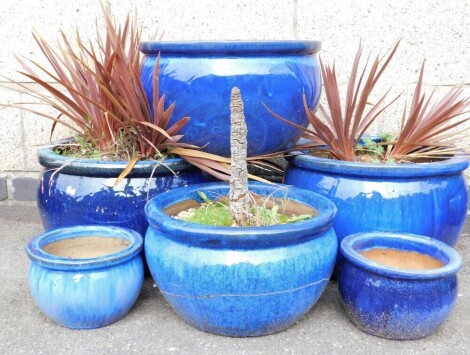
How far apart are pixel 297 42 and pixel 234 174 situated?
0.70m

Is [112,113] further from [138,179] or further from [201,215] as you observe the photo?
[201,215]

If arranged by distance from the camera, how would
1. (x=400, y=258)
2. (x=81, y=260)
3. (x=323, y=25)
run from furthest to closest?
(x=323, y=25) → (x=400, y=258) → (x=81, y=260)

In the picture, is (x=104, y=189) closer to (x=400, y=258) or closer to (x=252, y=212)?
(x=252, y=212)

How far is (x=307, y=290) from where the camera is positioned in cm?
191

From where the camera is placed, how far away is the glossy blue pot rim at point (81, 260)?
6.31ft

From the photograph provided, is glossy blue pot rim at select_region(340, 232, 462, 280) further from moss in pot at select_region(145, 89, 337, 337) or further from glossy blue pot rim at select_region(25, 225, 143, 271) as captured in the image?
glossy blue pot rim at select_region(25, 225, 143, 271)

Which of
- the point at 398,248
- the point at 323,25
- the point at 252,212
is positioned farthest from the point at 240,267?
the point at 323,25

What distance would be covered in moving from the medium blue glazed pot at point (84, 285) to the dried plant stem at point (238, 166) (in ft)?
1.37

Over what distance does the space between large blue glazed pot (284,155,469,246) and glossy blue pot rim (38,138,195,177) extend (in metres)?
0.64

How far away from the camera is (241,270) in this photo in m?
1.80

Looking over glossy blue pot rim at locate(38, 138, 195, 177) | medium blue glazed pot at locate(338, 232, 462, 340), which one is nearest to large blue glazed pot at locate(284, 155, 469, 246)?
Answer: medium blue glazed pot at locate(338, 232, 462, 340)

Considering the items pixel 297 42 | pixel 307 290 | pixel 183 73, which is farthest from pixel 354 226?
pixel 183 73

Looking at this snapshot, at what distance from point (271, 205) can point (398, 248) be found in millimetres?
537

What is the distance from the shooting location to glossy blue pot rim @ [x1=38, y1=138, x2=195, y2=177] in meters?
2.24
